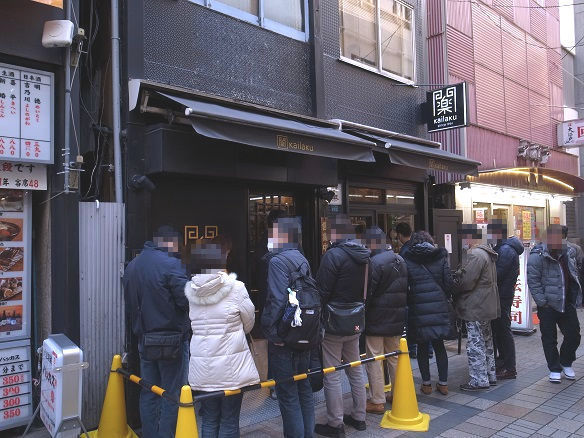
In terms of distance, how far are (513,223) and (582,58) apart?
8.24 m

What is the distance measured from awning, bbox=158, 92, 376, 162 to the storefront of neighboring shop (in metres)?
1.23

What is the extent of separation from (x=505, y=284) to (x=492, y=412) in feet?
5.71

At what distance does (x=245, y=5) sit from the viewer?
701 cm

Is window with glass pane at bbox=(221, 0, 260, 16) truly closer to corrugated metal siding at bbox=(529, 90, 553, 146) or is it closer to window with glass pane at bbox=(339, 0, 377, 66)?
window with glass pane at bbox=(339, 0, 377, 66)

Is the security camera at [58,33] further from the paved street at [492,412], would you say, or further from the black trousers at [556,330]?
the black trousers at [556,330]

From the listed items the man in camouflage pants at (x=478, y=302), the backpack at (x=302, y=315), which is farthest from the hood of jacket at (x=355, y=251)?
the man in camouflage pants at (x=478, y=302)

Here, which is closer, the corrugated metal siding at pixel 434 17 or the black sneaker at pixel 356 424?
the black sneaker at pixel 356 424

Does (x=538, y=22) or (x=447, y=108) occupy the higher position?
(x=538, y=22)

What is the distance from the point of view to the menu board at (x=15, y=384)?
468 cm

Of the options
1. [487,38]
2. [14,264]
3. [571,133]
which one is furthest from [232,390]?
[571,133]

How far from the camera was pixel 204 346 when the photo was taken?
→ 3.62 meters

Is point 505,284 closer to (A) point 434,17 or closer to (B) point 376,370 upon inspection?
(B) point 376,370

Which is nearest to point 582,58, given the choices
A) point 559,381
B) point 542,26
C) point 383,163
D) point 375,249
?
point 542,26

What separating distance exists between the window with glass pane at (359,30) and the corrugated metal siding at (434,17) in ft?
6.24
